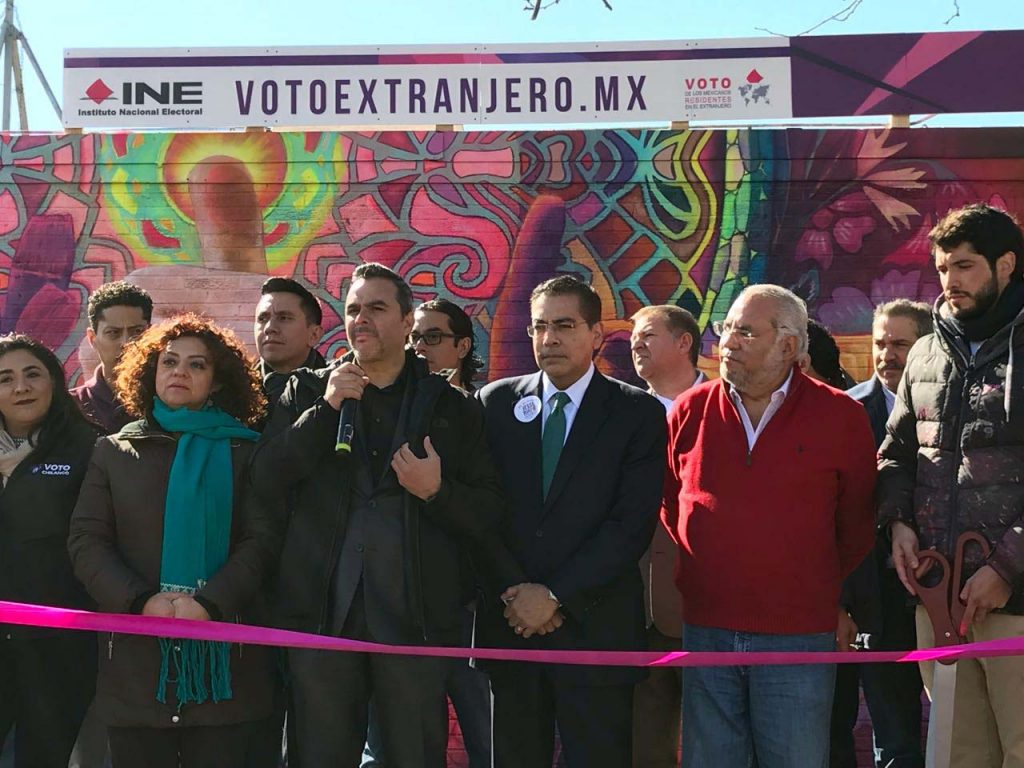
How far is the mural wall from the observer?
305 inches

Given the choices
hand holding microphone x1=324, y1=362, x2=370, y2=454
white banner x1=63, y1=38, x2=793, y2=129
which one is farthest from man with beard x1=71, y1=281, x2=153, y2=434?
white banner x1=63, y1=38, x2=793, y2=129

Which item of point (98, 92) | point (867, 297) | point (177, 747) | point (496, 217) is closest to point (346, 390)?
point (177, 747)

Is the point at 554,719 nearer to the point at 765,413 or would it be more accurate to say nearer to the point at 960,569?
the point at 765,413

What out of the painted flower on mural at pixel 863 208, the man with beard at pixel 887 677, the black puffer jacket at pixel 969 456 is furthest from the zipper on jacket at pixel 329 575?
the painted flower on mural at pixel 863 208

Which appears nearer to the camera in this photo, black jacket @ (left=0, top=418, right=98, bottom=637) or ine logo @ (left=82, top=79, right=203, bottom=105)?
black jacket @ (left=0, top=418, right=98, bottom=637)

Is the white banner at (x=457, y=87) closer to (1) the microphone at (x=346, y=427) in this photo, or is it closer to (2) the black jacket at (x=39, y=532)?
(2) the black jacket at (x=39, y=532)

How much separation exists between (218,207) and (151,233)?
0.51 metres

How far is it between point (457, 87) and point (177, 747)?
17.7 ft

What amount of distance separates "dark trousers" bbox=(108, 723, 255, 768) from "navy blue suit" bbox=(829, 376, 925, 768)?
8.44ft

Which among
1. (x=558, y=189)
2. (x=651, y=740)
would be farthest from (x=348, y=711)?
(x=558, y=189)

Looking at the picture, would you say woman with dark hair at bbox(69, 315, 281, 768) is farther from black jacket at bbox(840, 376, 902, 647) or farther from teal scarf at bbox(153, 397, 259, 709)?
black jacket at bbox(840, 376, 902, 647)

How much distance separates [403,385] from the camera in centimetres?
417

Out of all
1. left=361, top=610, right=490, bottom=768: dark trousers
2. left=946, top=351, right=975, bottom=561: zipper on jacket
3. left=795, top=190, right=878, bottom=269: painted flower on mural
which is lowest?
left=361, top=610, right=490, bottom=768: dark trousers

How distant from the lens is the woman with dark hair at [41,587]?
4336 mm
